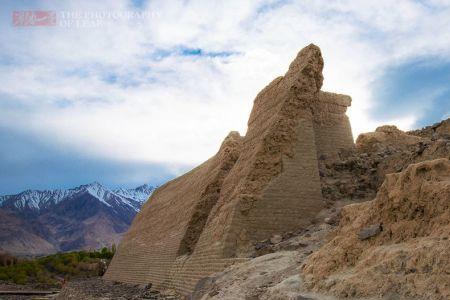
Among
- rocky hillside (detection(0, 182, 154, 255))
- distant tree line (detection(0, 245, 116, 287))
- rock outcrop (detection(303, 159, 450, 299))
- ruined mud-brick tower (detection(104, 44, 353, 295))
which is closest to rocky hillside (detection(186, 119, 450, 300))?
rock outcrop (detection(303, 159, 450, 299))

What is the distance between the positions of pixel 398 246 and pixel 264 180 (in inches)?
312

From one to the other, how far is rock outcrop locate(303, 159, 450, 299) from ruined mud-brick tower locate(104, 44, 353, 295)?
5388 millimetres

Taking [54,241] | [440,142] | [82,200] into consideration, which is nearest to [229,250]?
[440,142]

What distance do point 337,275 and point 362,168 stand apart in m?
9.41

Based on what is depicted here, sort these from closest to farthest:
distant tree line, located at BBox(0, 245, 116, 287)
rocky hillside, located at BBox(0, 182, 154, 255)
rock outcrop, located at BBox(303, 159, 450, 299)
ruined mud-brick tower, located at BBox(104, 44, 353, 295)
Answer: rock outcrop, located at BBox(303, 159, 450, 299) → ruined mud-brick tower, located at BBox(104, 44, 353, 295) → distant tree line, located at BBox(0, 245, 116, 287) → rocky hillside, located at BBox(0, 182, 154, 255)

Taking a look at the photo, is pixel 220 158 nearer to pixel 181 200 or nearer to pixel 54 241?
pixel 181 200

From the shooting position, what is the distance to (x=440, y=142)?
1165 centimetres

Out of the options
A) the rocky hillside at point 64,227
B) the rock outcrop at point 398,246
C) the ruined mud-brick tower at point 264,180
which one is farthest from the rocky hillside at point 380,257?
the rocky hillside at point 64,227

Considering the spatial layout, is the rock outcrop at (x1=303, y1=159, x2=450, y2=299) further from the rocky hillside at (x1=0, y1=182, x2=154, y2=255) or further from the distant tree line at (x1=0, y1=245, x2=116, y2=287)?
the rocky hillside at (x1=0, y1=182, x2=154, y2=255)

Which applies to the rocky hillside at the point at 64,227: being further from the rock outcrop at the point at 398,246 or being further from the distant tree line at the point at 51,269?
the rock outcrop at the point at 398,246

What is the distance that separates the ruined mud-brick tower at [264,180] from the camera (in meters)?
12.7

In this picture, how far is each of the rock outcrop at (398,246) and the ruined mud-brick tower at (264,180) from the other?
5.39 m

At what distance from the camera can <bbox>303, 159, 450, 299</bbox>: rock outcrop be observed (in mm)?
4645

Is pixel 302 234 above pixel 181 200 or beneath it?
beneath
